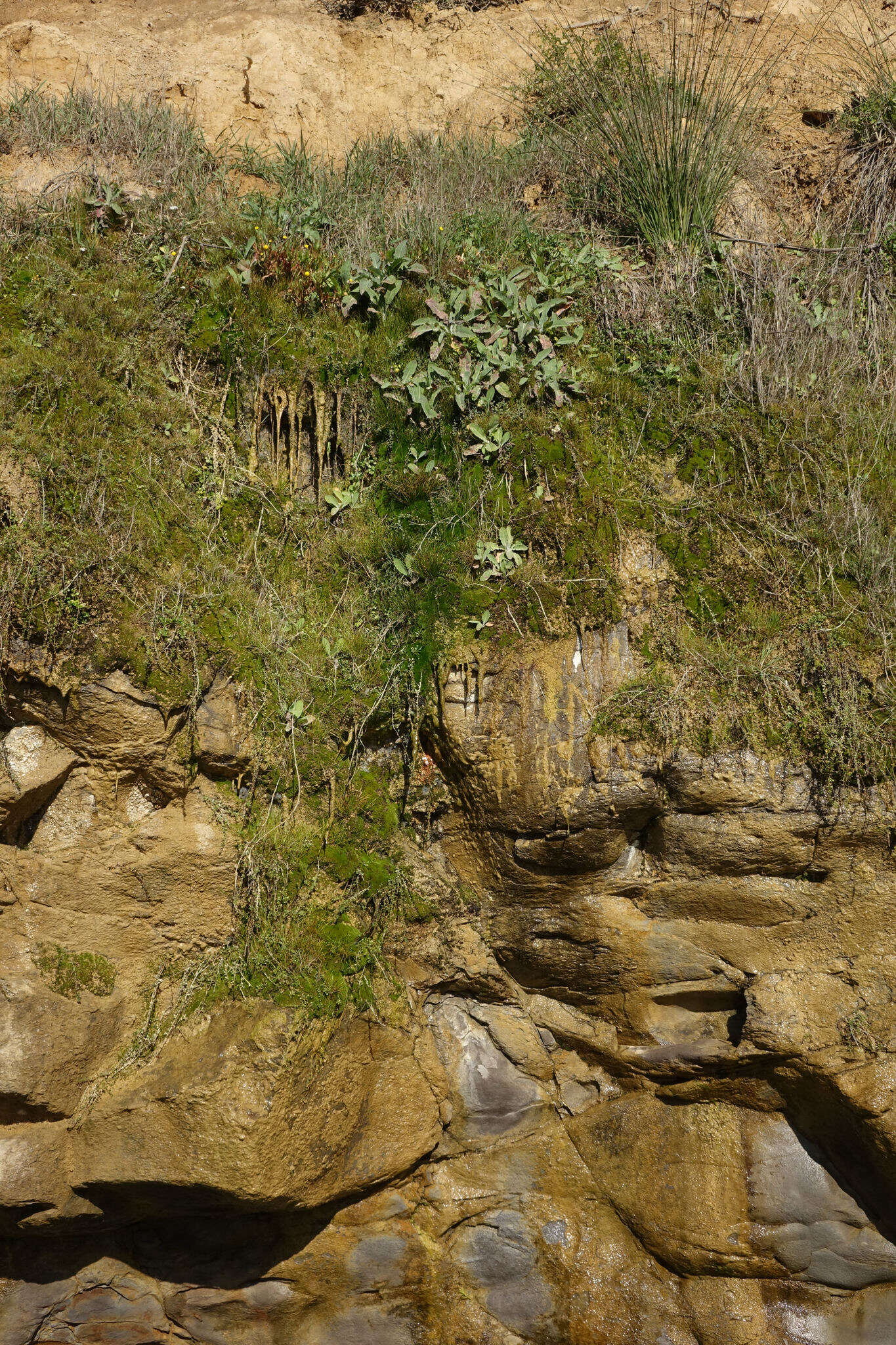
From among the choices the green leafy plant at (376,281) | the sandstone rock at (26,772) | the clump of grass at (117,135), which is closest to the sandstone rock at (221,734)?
the sandstone rock at (26,772)

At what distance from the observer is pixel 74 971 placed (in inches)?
159

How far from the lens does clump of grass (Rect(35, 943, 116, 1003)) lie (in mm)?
4008

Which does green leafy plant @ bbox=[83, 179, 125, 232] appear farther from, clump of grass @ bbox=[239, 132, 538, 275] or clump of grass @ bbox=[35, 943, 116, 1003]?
clump of grass @ bbox=[35, 943, 116, 1003]

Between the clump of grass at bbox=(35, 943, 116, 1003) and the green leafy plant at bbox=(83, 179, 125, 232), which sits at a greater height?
the green leafy plant at bbox=(83, 179, 125, 232)

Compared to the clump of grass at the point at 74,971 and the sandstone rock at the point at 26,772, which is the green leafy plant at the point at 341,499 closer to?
the sandstone rock at the point at 26,772

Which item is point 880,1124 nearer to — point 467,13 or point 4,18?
point 467,13

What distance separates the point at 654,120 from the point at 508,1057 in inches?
188

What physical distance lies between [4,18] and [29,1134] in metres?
6.48

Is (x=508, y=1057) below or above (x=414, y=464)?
below

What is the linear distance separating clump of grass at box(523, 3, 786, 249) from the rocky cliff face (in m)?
2.59

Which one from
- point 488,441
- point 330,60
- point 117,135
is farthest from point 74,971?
point 330,60

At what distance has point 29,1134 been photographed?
3908mm

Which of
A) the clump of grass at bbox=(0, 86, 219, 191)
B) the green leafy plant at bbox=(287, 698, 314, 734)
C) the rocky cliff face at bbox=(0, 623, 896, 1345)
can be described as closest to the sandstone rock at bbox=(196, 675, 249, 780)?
the rocky cliff face at bbox=(0, 623, 896, 1345)

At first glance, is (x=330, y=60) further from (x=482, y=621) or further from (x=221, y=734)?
(x=221, y=734)
